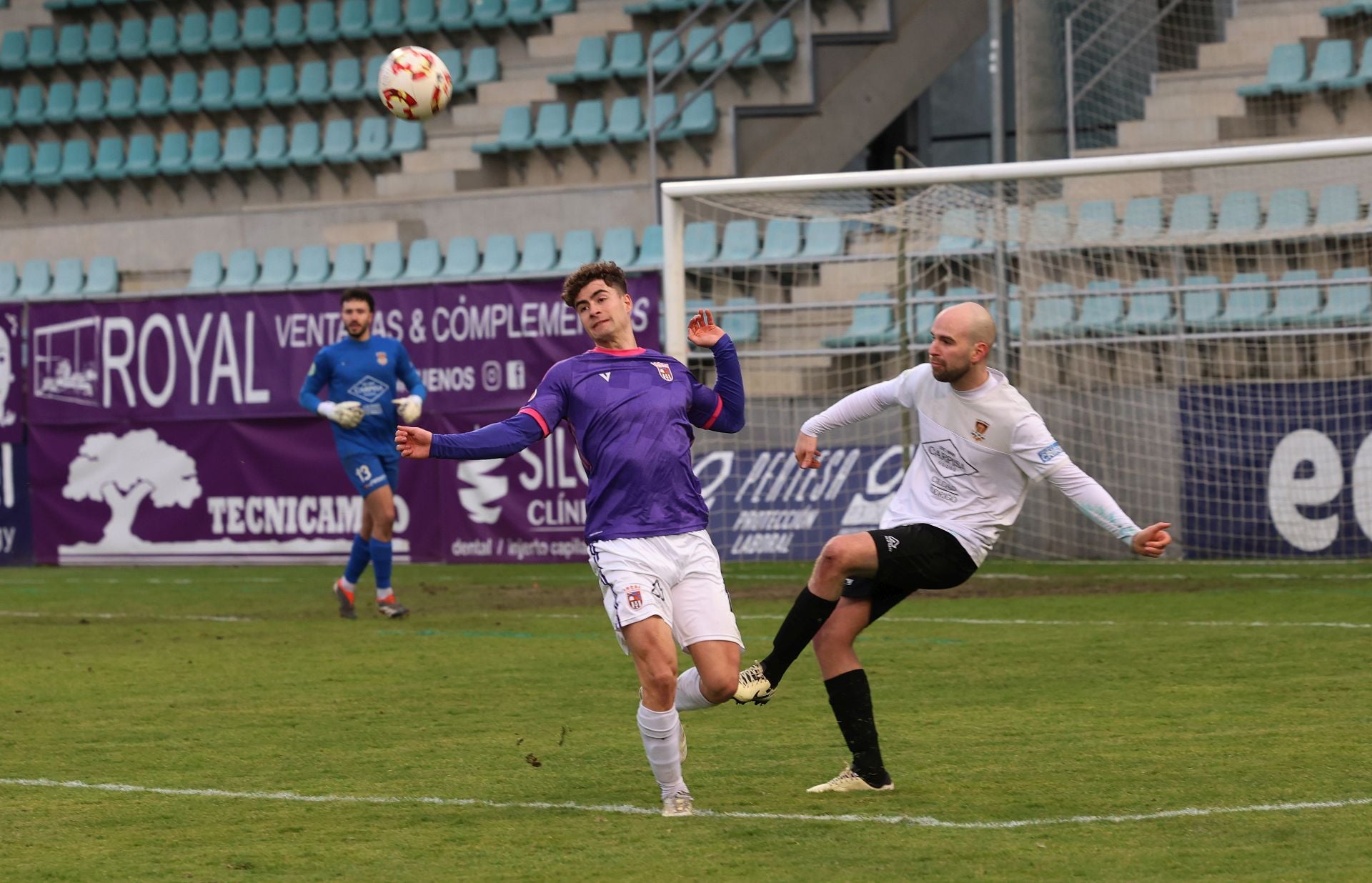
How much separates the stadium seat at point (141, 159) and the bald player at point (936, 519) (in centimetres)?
2009

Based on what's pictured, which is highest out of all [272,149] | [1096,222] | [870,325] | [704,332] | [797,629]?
[272,149]

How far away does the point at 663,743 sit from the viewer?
611 cm

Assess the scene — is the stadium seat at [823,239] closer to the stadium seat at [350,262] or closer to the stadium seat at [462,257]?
the stadium seat at [462,257]

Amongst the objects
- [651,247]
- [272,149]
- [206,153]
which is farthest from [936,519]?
[206,153]

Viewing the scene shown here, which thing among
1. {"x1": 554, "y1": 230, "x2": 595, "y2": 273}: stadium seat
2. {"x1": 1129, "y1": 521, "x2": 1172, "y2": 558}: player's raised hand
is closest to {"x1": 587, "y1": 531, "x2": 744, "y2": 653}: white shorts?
{"x1": 1129, "y1": 521, "x2": 1172, "y2": 558}: player's raised hand

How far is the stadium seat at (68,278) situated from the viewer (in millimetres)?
22906

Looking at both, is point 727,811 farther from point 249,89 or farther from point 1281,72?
point 249,89

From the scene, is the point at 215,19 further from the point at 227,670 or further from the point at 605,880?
the point at 605,880

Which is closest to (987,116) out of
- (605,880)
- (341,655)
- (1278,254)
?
(1278,254)

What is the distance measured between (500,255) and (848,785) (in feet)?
47.2

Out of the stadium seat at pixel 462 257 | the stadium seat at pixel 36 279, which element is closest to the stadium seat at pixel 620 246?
the stadium seat at pixel 462 257

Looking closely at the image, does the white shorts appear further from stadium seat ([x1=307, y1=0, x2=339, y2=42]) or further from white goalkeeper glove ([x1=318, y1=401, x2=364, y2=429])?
stadium seat ([x1=307, y1=0, x2=339, y2=42])

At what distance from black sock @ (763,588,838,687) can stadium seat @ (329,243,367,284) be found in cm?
1541

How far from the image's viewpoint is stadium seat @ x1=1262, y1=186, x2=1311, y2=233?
51.8ft
